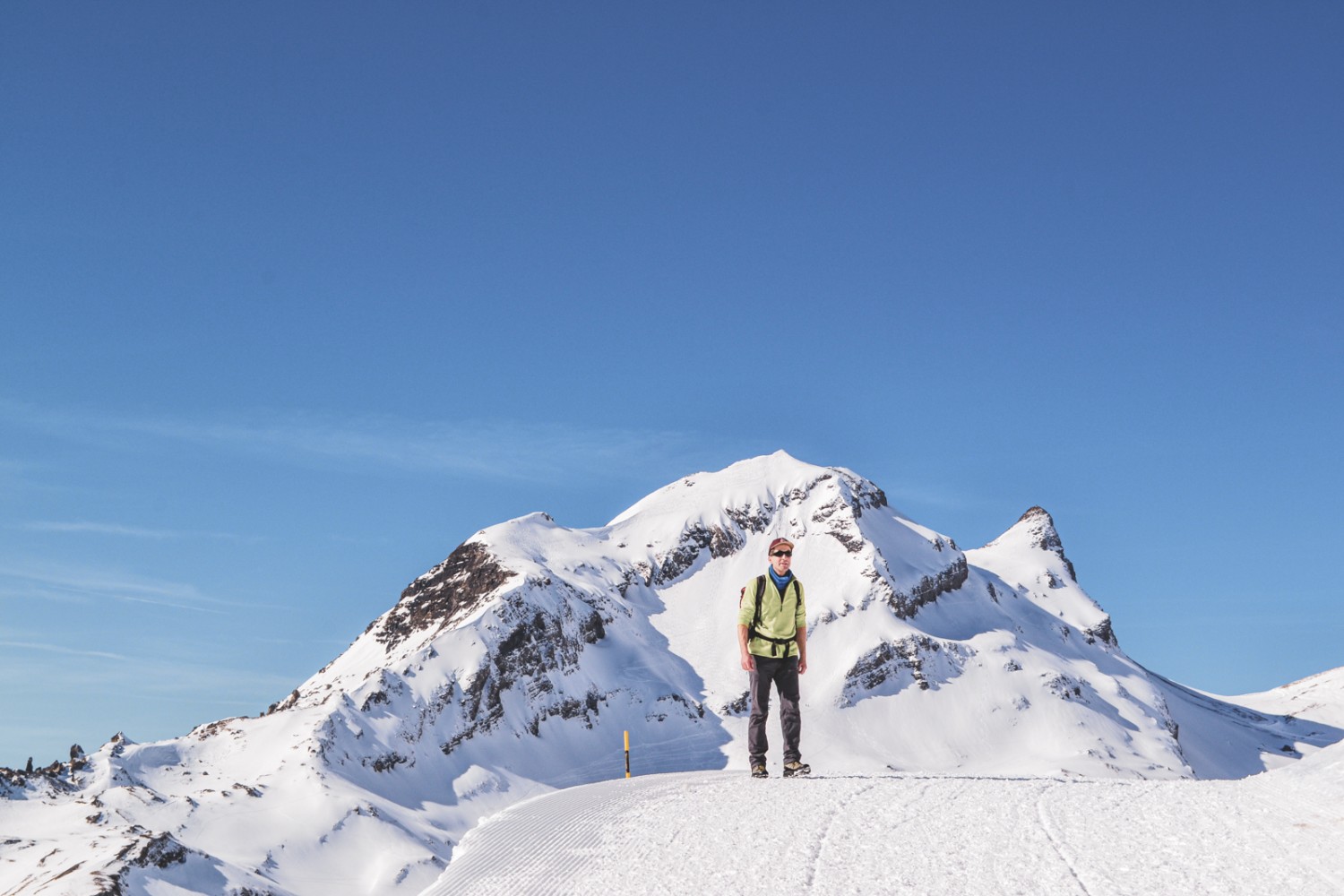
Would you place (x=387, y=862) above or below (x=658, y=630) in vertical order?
below

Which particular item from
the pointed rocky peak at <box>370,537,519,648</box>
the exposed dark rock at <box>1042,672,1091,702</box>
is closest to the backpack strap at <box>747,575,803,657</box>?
the pointed rocky peak at <box>370,537,519,648</box>

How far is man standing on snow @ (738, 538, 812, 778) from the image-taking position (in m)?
13.6

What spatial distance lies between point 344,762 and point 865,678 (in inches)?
2287

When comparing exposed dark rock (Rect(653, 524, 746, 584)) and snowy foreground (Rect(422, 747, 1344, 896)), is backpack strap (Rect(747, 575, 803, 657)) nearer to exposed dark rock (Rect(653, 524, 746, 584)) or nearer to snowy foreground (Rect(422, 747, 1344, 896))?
snowy foreground (Rect(422, 747, 1344, 896))

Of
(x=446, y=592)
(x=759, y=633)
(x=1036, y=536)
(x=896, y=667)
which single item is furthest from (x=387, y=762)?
(x=1036, y=536)

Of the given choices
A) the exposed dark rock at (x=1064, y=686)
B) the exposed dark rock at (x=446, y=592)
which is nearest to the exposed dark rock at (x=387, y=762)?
the exposed dark rock at (x=446, y=592)

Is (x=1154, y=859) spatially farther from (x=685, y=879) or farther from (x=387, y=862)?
(x=387, y=862)

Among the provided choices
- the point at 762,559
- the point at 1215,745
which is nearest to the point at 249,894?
the point at 762,559

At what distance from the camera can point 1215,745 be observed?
16212 centimetres

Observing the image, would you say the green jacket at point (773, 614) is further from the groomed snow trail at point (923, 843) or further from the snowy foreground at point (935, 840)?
the groomed snow trail at point (923, 843)

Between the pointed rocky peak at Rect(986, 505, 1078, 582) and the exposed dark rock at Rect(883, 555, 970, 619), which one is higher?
the pointed rocky peak at Rect(986, 505, 1078, 582)

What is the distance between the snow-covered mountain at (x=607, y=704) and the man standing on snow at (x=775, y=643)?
152 ft

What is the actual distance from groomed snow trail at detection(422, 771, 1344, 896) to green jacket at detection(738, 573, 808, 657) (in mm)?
2492

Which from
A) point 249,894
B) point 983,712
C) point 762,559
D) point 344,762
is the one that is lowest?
point 249,894
